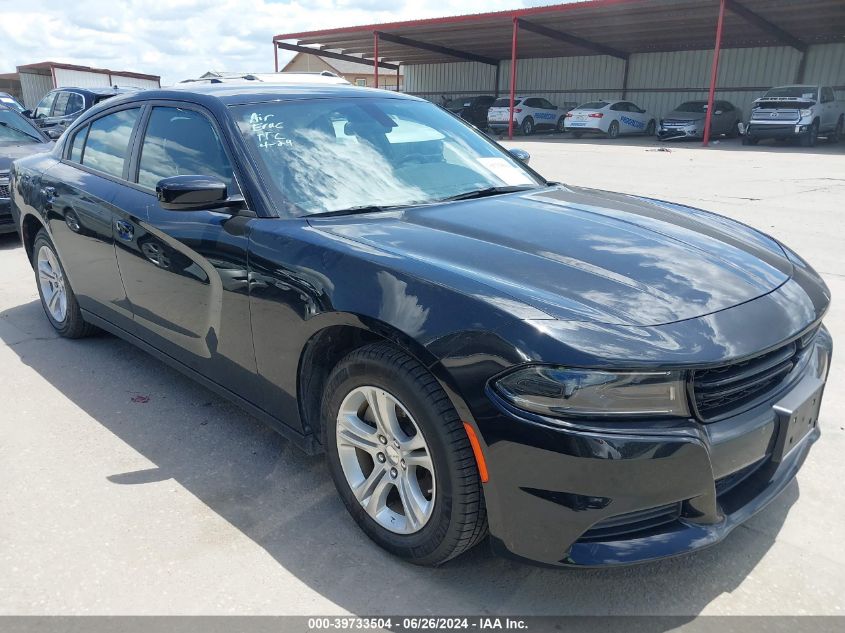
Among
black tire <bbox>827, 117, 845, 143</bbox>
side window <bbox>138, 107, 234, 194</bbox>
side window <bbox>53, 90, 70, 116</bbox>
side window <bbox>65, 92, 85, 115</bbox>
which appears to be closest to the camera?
side window <bbox>138, 107, 234, 194</bbox>

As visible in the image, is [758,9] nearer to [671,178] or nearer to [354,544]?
[671,178]

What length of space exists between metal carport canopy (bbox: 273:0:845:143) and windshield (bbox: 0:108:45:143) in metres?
19.5

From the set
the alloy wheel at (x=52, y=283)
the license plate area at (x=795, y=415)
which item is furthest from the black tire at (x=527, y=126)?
the license plate area at (x=795, y=415)

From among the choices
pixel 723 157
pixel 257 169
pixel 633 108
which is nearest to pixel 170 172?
pixel 257 169

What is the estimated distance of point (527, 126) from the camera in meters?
29.6

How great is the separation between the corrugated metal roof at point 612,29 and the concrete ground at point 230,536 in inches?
910

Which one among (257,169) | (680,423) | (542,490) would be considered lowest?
(542,490)

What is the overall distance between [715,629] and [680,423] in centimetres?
69

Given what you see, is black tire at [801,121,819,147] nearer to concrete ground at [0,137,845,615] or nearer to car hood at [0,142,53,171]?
concrete ground at [0,137,845,615]

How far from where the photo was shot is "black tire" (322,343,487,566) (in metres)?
2.09

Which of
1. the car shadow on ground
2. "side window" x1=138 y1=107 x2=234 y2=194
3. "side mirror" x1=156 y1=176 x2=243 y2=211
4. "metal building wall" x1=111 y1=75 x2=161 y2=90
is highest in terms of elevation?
"metal building wall" x1=111 y1=75 x2=161 y2=90

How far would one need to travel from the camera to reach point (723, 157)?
18172 millimetres

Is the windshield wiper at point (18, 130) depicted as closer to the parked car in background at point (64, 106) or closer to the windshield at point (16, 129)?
the windshield at point (16, 129)

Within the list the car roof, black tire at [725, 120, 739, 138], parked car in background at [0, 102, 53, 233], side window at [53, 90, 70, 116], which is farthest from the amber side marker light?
black tire at [725, 120, 739, 138]
